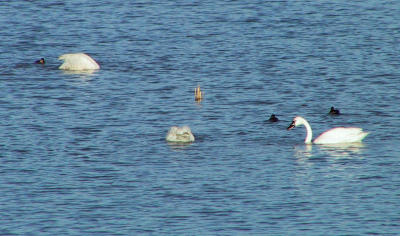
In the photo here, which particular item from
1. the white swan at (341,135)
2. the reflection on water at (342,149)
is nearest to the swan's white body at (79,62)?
the white swan at (341,135)

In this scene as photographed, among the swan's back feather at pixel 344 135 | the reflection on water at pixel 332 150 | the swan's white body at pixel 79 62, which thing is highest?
the swan's white body at pixel 79 62

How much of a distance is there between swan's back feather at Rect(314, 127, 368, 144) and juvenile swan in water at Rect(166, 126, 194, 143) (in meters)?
3.23

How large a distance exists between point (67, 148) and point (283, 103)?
788 cm

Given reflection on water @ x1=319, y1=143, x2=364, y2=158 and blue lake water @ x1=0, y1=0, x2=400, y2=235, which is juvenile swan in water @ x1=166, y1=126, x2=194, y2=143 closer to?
blue lake water @ x1=0, y1=0, x2=400, y2=235

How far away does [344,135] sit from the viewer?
24.9 meters

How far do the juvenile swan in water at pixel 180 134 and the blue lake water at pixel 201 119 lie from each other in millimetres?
289

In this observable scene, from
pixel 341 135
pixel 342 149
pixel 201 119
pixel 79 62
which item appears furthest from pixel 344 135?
pixel 79 62

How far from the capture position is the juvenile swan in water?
81.6 feet

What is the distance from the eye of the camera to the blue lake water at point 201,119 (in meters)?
19.5

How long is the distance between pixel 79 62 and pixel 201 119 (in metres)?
8.74

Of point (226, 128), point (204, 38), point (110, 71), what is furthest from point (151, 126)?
point (204, 38)

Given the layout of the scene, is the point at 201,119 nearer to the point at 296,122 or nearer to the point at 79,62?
the point at 296,122

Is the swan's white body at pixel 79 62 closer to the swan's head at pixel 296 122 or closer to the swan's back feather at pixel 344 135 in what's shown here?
the swan's head at pixel 296 122

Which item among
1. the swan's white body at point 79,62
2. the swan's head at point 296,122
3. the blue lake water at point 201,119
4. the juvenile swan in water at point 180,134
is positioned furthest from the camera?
the swan's white body at point 79,62
